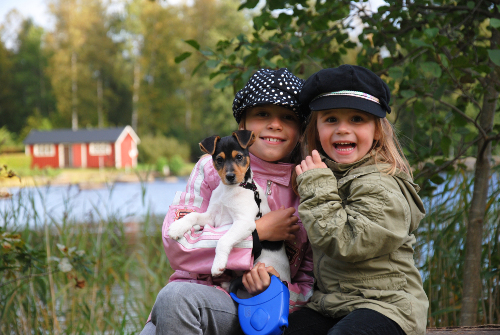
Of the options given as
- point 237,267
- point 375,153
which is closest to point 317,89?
point 375,153

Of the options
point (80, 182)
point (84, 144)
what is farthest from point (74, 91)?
point (80, 182)

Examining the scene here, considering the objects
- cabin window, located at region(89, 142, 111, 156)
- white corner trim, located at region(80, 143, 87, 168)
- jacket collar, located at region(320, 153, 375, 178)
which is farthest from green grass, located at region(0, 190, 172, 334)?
white corner trim, located at region(80, 143, 87, 168)

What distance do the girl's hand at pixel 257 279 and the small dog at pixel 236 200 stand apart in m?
0.15

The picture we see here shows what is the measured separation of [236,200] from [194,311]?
0.66 metres

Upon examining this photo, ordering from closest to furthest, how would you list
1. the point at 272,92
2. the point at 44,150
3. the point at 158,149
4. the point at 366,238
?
the point at 366,238 → the point at 272,92 → the point at 158,149 → the point at 44,150

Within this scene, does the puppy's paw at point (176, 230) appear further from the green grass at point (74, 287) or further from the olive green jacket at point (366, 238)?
the green grass at point (74, 287)

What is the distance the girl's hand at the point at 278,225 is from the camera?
2.46m

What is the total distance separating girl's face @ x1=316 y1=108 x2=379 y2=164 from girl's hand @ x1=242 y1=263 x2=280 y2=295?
0.72 m

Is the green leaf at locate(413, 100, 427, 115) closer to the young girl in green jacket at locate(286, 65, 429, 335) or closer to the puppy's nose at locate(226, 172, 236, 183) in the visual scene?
the young girl in green jacket at locate(286, 65, 429, 335)

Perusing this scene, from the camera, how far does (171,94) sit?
37.8m

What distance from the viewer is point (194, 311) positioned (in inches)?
84.4

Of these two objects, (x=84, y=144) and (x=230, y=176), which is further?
(x=84, y=144)

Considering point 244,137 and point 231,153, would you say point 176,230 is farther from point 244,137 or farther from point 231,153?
point 244,137

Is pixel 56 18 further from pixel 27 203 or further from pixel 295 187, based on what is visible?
pixel 295 187
